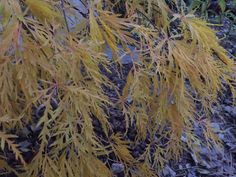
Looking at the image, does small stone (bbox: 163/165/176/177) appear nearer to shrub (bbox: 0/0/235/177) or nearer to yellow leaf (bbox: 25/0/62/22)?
shrub (bbox: 0/0/235/177)

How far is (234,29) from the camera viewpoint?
2.29m

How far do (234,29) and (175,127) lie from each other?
1305mm

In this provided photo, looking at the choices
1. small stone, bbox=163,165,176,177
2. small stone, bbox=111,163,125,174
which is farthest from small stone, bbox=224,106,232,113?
small stone, bbox=111,163,125,174

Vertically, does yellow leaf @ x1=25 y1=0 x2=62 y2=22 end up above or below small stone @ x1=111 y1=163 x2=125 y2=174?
above

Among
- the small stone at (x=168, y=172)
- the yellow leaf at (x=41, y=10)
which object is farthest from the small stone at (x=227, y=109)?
the yellow leaf at (x=41, y=10)

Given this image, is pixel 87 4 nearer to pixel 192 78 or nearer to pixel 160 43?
pixel 160 43

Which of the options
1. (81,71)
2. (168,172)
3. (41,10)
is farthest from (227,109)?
(41,10)

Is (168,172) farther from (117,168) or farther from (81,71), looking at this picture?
(81,71)

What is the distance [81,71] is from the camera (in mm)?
962

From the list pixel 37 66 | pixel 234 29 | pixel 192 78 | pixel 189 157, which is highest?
pixel 37 66

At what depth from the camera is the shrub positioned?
0.84 m

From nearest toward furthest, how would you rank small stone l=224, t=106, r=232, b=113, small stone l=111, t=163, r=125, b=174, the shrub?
1. the shrub
2. small stone l=111, t=163, r=125, b=174
3. small stone l=224, t=106, r=232, b=113

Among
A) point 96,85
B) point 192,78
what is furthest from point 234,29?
point 96,85

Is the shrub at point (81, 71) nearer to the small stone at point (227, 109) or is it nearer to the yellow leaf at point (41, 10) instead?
the yellow leaf at point (41, 10)
